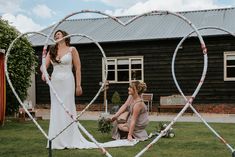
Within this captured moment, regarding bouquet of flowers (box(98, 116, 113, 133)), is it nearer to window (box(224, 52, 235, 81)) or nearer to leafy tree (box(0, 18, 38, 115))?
leafy tree (box(0, 18, 38, 115))

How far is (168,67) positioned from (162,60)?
0.47 meters

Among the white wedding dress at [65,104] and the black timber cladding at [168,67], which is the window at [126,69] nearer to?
the black timber cladding at [168,67]

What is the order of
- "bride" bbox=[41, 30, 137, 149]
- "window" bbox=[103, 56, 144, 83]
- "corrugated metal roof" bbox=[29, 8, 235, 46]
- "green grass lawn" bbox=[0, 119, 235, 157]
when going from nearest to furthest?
"green grass lawn" bbox=[0, 119, 235, 157]
"bride" bbox=[41, 30, 137, 149]
"corrugated metal roof" bbox=[29, 8, 235, 46]
"window" bbox=[103, 56, 144, 83]

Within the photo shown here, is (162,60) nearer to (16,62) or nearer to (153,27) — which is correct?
(153,27)

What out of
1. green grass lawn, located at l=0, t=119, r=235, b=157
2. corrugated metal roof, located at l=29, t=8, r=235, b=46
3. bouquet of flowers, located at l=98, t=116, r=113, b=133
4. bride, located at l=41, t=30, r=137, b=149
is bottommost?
green grass lawn, located at l=0, t=119, r=235, b=157

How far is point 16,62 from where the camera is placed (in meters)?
14.8

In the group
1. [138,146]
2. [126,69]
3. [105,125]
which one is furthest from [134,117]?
[126,69]

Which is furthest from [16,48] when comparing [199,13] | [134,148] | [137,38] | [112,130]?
[199,13]

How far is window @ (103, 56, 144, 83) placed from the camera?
24938 mm

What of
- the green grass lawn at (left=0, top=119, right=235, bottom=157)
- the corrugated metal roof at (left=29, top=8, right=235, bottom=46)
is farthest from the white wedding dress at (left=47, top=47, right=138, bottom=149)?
the corrugated metal roof at (left=29, top=8, right=235, bottom=46)

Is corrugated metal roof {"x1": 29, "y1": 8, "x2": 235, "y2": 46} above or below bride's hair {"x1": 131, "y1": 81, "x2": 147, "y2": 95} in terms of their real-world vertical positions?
above

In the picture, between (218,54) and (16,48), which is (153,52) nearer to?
(218,54)

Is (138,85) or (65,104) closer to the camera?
(65,104)

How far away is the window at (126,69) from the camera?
2494 cm
